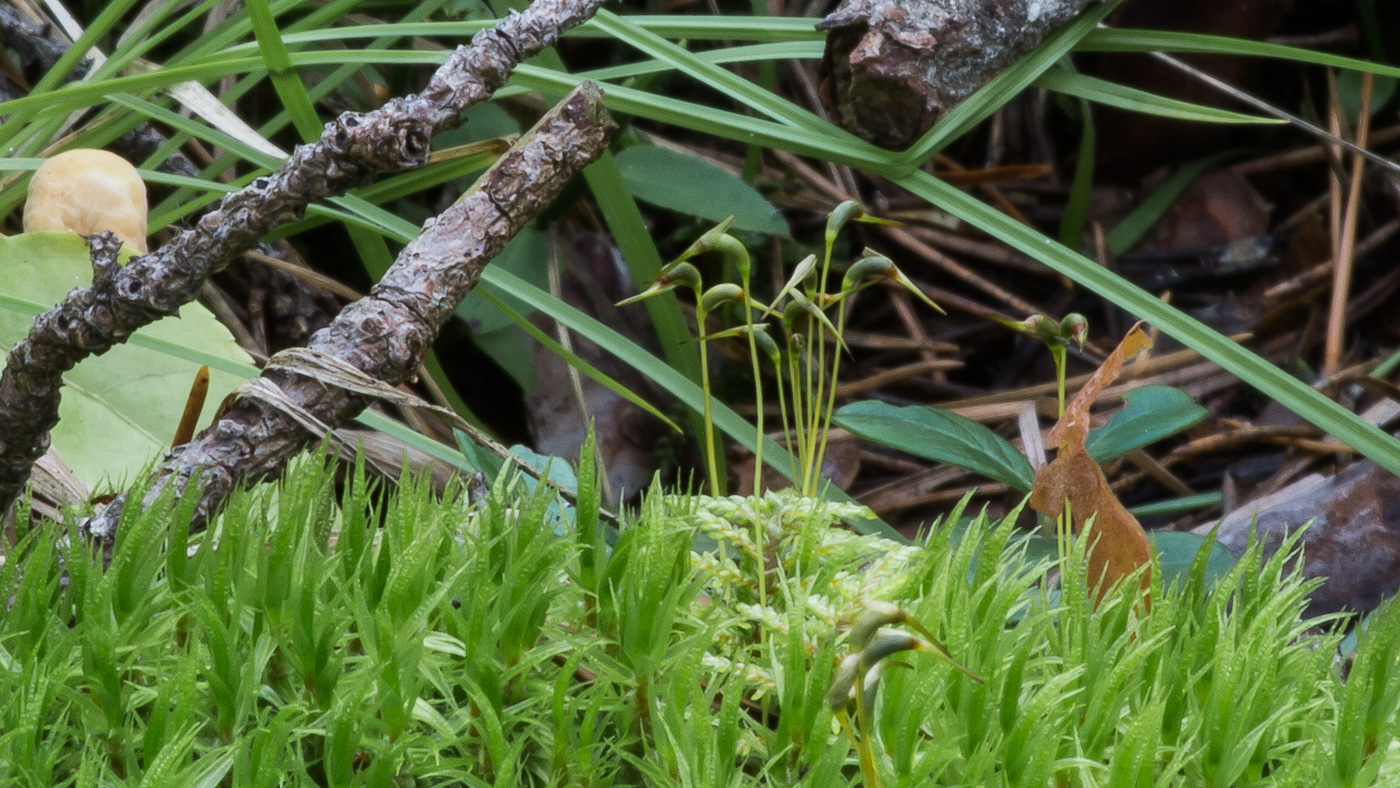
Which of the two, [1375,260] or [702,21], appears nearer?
[702,21]

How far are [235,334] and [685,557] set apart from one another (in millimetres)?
928

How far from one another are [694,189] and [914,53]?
0.33 metres

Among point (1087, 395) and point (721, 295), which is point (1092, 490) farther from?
point (721, 295)

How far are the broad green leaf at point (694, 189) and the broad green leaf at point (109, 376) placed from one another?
53 cm

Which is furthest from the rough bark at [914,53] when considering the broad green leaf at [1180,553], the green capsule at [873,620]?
the green capsule at [873,620]

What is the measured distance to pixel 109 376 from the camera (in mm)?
976

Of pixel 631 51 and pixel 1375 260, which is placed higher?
pixel 631 51

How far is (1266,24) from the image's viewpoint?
170cm

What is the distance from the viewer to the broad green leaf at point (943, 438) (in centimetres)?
86

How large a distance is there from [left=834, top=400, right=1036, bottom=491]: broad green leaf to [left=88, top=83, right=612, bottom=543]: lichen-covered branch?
0.31 meters

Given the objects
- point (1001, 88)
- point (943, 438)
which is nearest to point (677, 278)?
point (943, 438)

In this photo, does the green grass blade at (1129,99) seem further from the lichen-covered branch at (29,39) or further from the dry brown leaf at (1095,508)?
the lichen-covered branch at (29,39)

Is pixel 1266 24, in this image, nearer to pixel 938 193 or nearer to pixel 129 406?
pixel 938 193

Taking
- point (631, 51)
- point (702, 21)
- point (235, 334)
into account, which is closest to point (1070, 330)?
point (702, 21)
